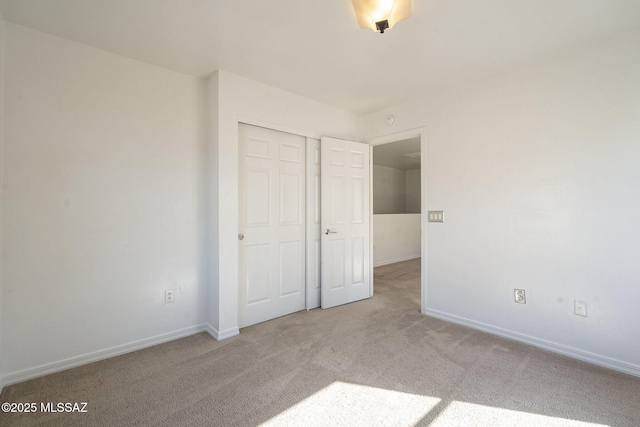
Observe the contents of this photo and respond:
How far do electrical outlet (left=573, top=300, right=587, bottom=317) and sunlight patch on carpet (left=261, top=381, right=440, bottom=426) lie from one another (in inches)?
58.1

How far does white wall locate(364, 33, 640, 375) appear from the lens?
2.06m

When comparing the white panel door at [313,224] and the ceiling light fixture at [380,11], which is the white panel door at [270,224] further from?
the ceiling light fixture at [380,11]

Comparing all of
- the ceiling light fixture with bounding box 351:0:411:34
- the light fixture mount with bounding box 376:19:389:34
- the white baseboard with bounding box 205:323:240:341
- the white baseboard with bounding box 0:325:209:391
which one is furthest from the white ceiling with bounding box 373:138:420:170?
the white baseboard with bounding box 0:325:209:391

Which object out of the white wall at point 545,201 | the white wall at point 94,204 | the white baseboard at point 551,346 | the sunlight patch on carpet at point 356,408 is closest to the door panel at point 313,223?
the white wall at point 94,204

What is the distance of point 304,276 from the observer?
3.32 meters

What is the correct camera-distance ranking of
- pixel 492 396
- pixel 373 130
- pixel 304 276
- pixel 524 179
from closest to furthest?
1. pixel 492 396
2. pixel 524 179
3. pixel 304 276
4. pixel 373 130

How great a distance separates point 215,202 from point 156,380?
4.73ft

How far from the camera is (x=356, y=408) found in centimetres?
167

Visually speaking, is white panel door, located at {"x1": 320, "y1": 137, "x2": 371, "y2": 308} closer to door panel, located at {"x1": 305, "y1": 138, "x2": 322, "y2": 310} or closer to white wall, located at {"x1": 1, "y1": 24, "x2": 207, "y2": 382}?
door panel, located at {"x1": 305, "y1": 138, "x2": 322, "y2": 310}

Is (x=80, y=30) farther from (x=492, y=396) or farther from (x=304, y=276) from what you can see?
(x=492, y=396)

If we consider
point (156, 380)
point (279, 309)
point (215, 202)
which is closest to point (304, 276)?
point (279, 309)

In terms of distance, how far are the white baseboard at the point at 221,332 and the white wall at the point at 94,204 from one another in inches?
6.6

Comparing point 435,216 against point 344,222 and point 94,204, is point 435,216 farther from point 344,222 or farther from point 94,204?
point 94,204

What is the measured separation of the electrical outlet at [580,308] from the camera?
221 cm
